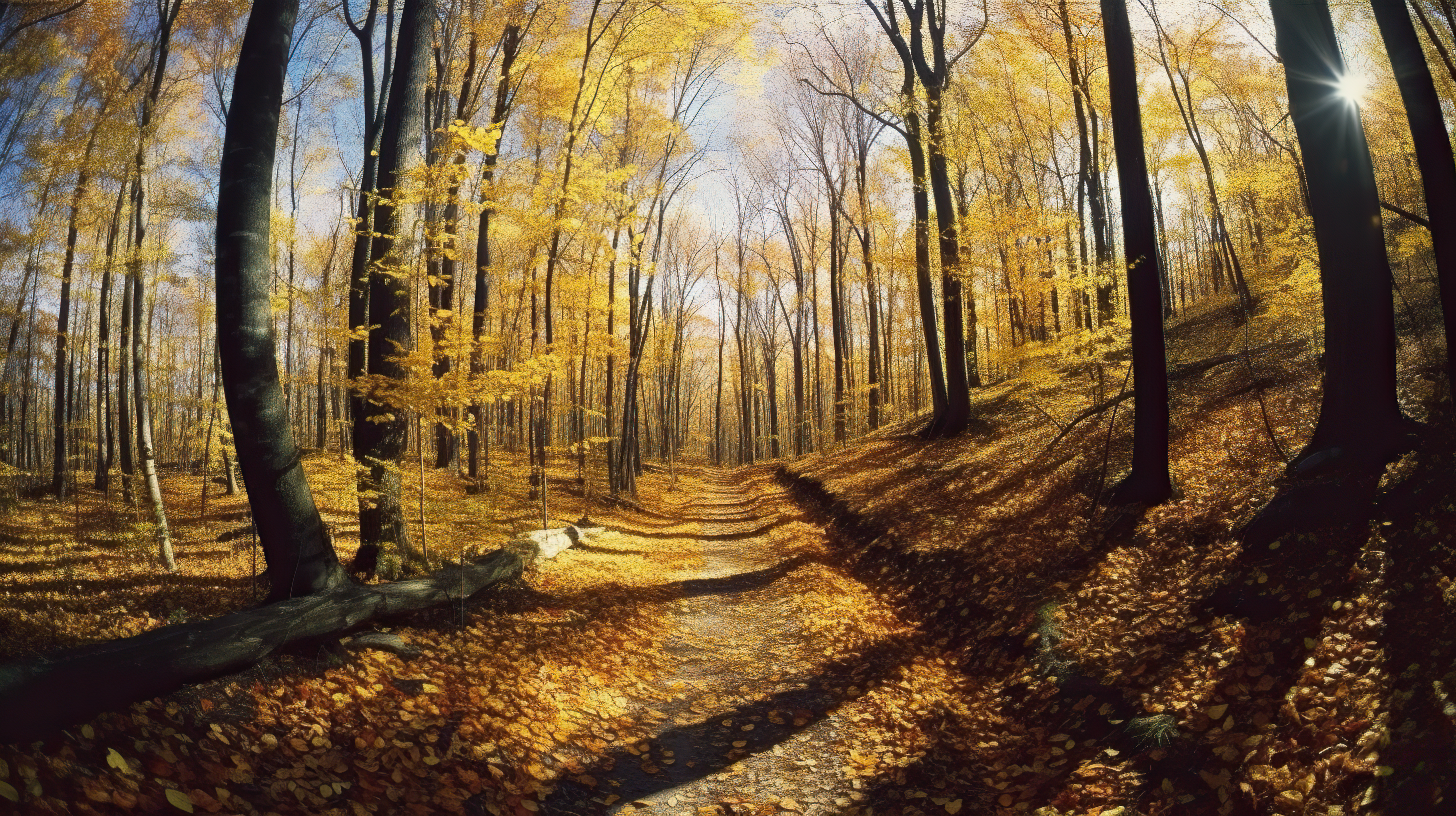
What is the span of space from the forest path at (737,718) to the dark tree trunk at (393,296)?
3497 mm

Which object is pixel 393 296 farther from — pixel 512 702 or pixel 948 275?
pixel 948 275

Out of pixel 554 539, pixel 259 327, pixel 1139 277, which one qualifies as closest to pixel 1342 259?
pixel 1139 277

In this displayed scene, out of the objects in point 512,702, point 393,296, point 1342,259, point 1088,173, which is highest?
point 1088,173

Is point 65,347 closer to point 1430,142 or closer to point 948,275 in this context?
point 948,275

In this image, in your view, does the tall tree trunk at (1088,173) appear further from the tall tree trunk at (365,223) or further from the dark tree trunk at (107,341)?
the dark tree trunk at (107,341)

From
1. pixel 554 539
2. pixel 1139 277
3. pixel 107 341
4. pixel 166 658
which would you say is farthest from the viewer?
pixel 107 341

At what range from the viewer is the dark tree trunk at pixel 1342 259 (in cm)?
537

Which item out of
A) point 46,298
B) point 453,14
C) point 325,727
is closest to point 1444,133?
point 325,727

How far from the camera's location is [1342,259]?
562 centimetres

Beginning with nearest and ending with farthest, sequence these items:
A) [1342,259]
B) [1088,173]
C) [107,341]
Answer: [1342,259], [107,341], [1088,173]

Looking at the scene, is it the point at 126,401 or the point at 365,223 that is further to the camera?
the point at 126,401

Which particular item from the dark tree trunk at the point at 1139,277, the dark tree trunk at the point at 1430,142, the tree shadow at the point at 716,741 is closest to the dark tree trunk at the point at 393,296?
the tree shadow at the point at 716,741

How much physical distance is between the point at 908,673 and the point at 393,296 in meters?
6.78

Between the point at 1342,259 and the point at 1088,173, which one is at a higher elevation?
the point at 1088,173
